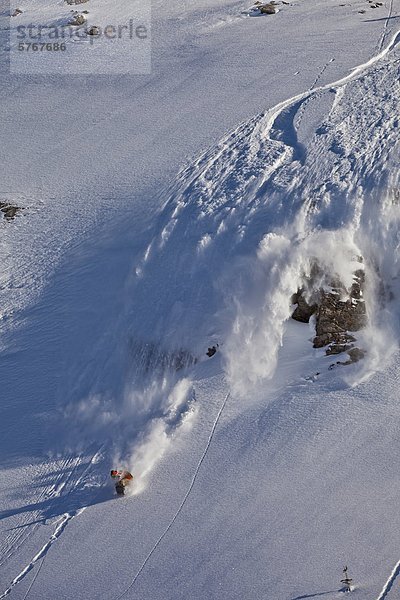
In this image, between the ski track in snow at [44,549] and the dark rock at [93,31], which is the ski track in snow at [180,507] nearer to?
the ski track in snow at [44,549]

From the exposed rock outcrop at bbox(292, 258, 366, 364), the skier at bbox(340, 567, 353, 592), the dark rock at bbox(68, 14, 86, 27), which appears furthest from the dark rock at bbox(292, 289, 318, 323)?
the dark rock at bbox(68, 14, 86, 27)

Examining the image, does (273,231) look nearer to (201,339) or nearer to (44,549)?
(201,339)

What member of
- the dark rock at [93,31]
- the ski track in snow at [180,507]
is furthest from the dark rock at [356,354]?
the dark rock at [93,31]

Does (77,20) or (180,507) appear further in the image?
(77,20)

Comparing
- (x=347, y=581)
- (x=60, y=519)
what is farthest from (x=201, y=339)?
(x=347, y=581)

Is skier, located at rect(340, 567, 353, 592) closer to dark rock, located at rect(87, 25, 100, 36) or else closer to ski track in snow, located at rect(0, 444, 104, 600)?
ski track in snow, located at rect(0, 444, 104, 600)

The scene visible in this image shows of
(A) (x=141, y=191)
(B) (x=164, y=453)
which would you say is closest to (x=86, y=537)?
(B) (x=164, y=453)

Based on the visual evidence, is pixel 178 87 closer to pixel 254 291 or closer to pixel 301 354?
pixel 254 291
